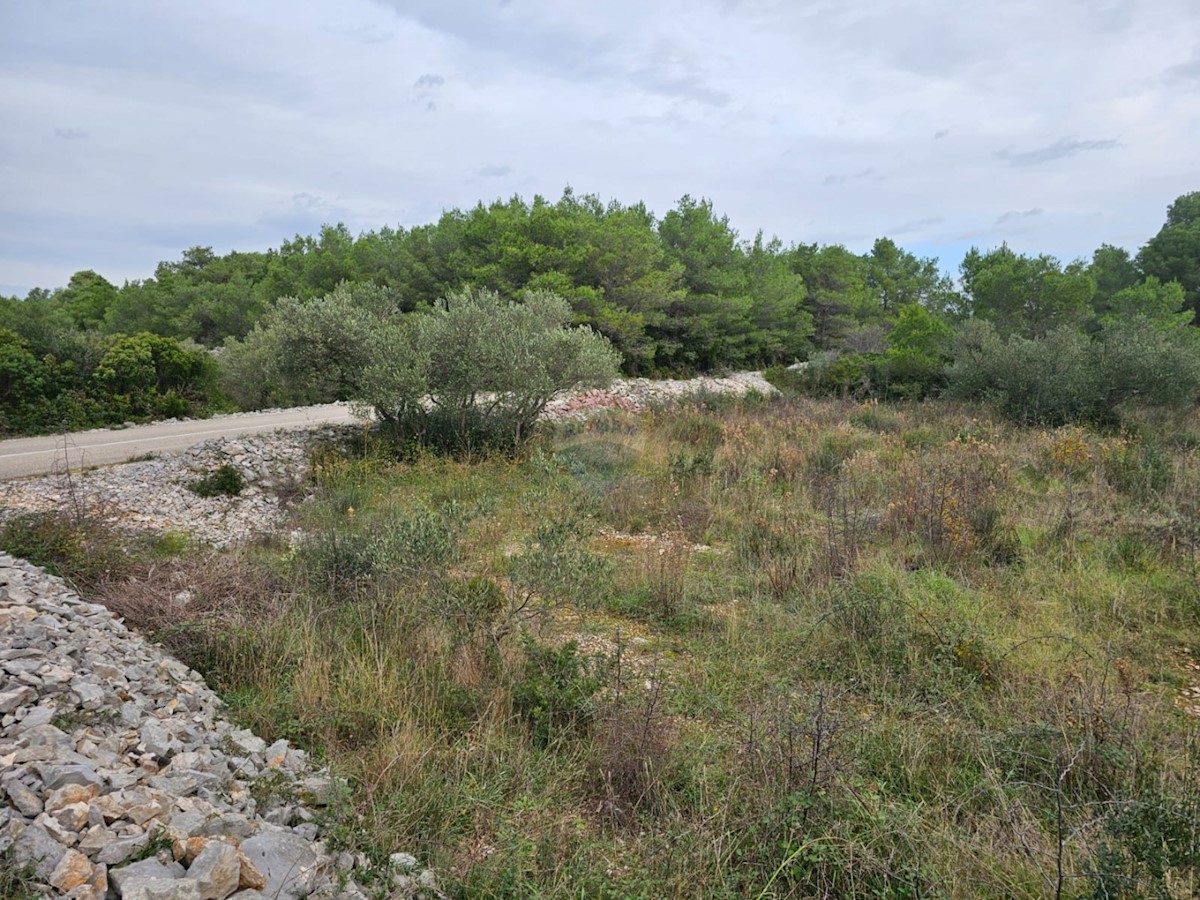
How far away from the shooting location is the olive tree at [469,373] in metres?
11.4

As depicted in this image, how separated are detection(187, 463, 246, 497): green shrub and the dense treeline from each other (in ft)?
9.25

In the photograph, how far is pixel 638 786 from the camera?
3447mm

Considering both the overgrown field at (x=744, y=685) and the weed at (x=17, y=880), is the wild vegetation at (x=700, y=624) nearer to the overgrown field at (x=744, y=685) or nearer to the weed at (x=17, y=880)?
the overgrown field at (x=744, y=685)

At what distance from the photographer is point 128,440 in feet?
41.0

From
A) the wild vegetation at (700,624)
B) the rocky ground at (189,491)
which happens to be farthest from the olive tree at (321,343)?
the rocky ground at (189,491)

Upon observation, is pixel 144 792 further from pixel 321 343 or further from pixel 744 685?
pixel 321 343

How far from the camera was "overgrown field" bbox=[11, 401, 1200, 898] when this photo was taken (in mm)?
2895

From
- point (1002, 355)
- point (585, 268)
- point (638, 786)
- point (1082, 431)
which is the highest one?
point (585, 268)

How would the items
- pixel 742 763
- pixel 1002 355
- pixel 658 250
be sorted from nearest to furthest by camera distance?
pixel 742 763, pixel 1002 355, pixel 658 250

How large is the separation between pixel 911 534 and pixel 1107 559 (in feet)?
5.50

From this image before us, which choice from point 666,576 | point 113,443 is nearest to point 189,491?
point 113,443

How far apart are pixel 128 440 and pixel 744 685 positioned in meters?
12.2

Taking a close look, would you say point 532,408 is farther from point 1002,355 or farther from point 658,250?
point 658,250

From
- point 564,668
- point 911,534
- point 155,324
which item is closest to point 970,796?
point 564,668
